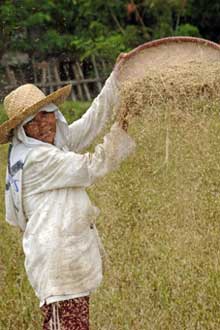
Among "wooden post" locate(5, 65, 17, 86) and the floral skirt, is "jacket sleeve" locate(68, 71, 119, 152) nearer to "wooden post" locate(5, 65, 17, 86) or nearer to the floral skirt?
the floral skirt

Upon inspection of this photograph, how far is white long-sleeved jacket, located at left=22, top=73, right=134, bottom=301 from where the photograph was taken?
305 centimetres

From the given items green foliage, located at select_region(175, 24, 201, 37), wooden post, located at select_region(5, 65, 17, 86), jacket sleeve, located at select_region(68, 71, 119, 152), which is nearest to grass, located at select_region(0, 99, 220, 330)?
jacket sleeve, located at select_region(68, 71, 119, 152)

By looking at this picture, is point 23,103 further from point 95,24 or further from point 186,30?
point 95,24

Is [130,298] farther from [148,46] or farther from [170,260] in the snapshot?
[148,46]

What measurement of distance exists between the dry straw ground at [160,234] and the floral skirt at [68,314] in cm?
49

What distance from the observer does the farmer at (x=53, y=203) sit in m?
3.06

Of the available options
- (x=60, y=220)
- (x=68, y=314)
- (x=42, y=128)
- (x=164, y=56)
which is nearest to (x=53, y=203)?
(x=60, y=220)

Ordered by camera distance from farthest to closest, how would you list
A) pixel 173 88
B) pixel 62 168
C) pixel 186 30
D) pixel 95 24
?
pixel 95 24 < pixel 186 30 < pixel 173 88 < pixel 62 168

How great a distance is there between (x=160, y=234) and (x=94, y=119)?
1.04m

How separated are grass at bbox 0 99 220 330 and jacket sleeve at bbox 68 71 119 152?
20 cm

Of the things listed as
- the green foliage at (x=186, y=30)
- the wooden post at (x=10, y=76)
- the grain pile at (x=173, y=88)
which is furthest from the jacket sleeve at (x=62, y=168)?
the green foliage at (x=186, y=30)

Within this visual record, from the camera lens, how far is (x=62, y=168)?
3.05 meters

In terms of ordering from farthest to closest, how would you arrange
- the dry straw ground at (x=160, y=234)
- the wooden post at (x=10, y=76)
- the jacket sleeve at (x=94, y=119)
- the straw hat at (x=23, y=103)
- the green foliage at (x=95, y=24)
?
1. the green foliage at (x=95, y=24)
2. the wooden post at (x=10, y=76)
3. the dry straw ground at (x=160, y=234)
4. the jacket sleeve at (x=94, y=119)
5. the straw hat at (x=23, y=103)

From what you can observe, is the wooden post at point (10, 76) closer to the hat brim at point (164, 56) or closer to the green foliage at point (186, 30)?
the green foliage at point (186, 30)
